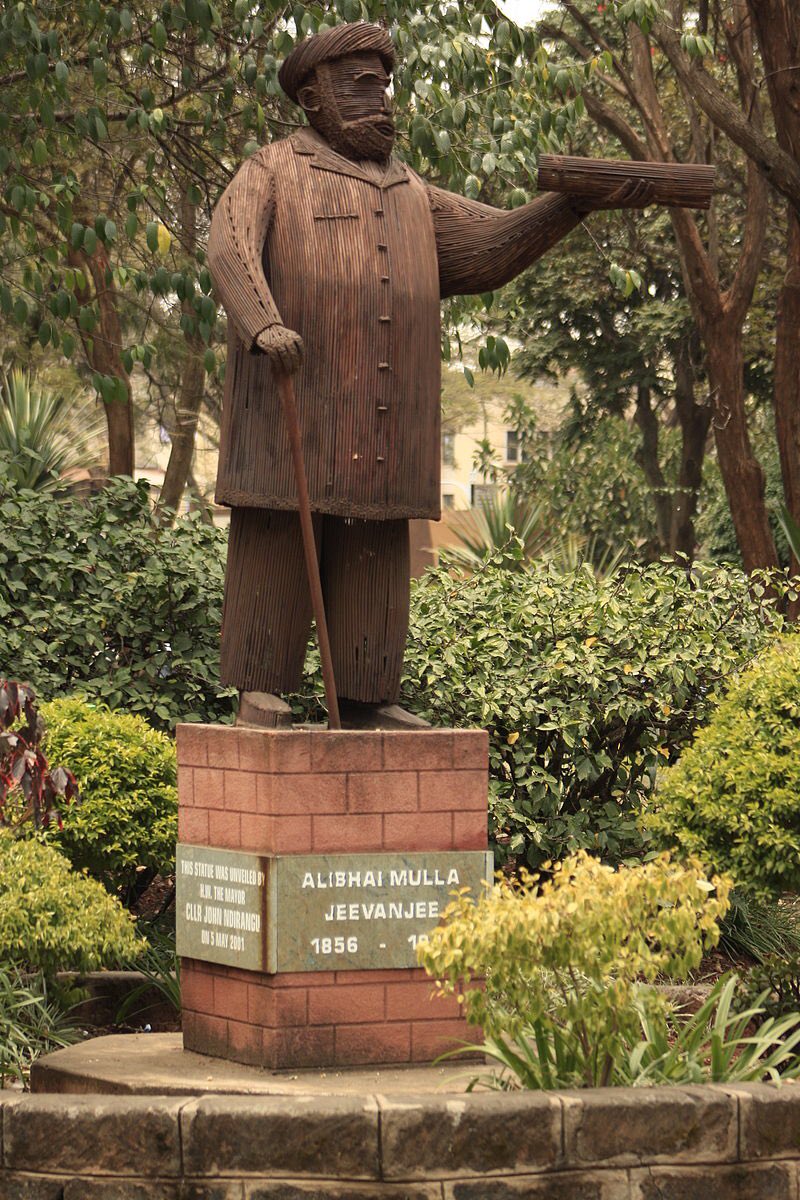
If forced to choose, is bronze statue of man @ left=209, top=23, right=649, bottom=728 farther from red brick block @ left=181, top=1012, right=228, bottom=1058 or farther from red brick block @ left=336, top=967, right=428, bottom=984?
→ red brick block @ left=181, top=1012, right=228, bottom=1058

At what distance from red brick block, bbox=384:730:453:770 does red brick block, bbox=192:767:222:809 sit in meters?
0.52

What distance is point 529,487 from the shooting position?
77.5 ft

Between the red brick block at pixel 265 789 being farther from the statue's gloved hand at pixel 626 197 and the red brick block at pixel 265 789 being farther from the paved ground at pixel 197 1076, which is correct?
the statue's gloved hand at pixel 626 197

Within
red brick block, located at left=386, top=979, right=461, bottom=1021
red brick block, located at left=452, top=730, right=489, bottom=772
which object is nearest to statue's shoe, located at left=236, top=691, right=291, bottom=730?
red brick block, located at left=452, top=730, right=489, bottom=772

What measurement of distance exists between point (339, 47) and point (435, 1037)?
9.65 ft

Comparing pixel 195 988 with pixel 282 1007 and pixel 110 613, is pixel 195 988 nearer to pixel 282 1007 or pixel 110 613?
pixel 282 1007

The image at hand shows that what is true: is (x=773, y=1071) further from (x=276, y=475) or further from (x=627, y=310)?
(x=627, y=310)

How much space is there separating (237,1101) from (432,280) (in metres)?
2.50

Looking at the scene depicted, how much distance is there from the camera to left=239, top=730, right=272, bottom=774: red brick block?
4.85m

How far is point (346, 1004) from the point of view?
16.0ft

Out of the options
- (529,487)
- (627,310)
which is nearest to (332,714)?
(627,310)

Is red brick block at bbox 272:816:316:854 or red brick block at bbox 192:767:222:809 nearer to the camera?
red brick block at bbox 272:816:316:854

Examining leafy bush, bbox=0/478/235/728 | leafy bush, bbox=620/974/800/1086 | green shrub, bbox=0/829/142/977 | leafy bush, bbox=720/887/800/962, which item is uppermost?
leafy bush, bbox=0/478/235/728

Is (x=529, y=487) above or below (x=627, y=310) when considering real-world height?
below
